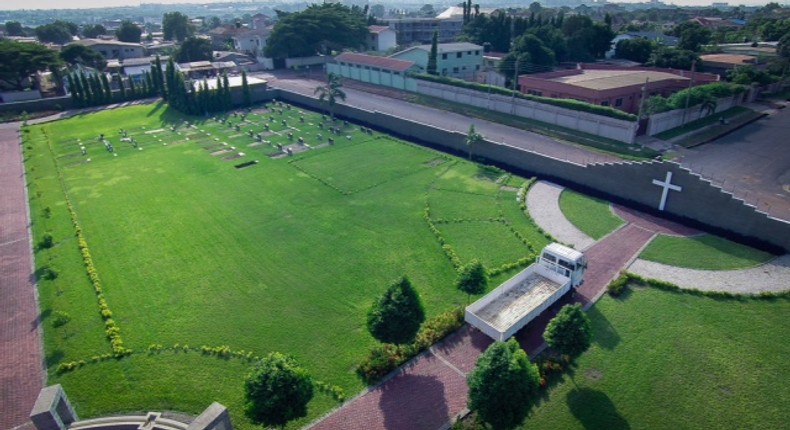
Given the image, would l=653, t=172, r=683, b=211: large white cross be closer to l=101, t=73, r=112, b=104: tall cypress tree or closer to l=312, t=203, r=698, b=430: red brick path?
l=312, t=203, r=698, b=430: red brick path

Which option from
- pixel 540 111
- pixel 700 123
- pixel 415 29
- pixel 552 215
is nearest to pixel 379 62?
pixel 540 111

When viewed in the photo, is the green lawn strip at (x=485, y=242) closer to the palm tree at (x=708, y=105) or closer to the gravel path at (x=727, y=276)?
the gravel path at (x=727, y=276)

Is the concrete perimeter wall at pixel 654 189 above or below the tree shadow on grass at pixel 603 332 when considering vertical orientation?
above

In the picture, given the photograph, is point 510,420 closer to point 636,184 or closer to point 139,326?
point 139,326

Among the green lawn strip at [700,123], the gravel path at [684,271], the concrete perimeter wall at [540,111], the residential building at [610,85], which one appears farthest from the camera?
the residential building at [610,85]

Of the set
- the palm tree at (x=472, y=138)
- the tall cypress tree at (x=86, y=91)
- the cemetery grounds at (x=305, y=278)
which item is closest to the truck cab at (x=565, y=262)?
the cemetery grounds at (x=305, y=278)

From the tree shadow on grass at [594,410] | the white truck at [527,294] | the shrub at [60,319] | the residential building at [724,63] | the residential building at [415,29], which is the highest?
the residential building at [415,29]
